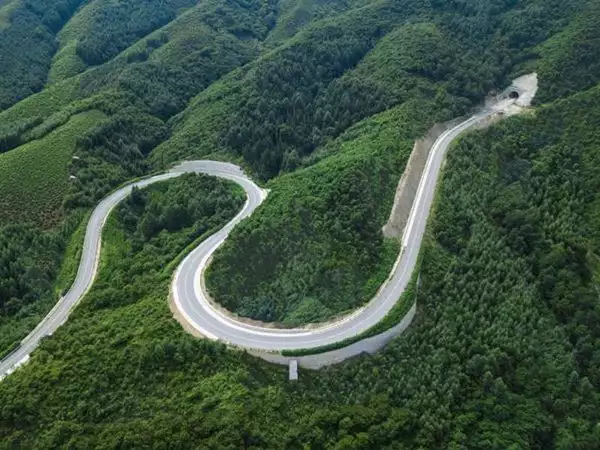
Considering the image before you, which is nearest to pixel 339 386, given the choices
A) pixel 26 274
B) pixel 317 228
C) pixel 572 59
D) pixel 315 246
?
pixel 315 246

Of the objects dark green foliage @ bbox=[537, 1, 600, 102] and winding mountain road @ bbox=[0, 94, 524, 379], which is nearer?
winding mountain road @ bbox=[0, 94, 524, 379]

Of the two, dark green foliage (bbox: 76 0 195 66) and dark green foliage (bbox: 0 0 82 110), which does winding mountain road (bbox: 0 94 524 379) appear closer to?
dark green foliage (bbox: 0 0 82 110)

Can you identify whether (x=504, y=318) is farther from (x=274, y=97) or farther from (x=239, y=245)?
(x=274, y=97)

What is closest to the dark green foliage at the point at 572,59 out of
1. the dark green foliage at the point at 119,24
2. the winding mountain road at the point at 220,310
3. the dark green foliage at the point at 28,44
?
the winding mountain road at the point at 220,310

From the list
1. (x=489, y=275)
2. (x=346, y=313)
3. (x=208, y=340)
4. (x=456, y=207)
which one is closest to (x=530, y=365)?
(x=489, y=275)

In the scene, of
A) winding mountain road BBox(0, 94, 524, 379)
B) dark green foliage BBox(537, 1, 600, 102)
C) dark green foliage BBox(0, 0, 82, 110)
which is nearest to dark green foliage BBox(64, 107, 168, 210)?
winding mountain road BBox(0, 94, 524, 379)

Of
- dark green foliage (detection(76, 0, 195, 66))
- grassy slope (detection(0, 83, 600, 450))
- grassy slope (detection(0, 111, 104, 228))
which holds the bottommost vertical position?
grassy slope (detection(0, 83, 600, 450))

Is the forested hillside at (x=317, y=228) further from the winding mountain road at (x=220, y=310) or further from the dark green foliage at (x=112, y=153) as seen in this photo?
the winding mountain road at (x=220, y=310)
